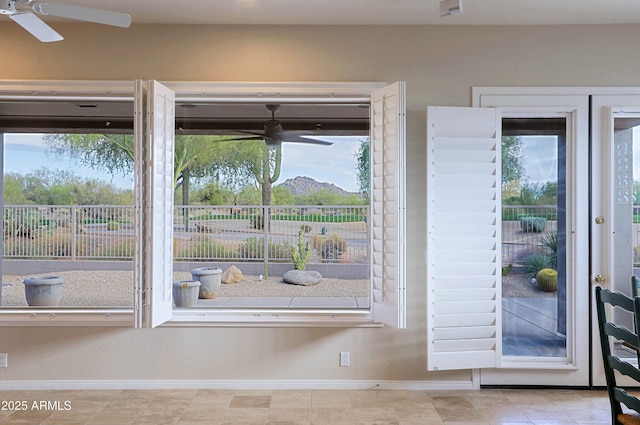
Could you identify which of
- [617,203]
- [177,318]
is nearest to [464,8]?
[617,203]

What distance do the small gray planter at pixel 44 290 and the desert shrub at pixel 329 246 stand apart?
2.12 metres

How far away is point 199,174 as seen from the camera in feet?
12.6

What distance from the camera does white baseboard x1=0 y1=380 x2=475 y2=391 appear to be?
A: 3.64 meters

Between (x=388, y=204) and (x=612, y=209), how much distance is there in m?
1.77

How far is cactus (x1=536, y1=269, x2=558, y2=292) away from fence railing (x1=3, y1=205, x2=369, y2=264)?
1.40m

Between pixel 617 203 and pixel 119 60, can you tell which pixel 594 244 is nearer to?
pixel 617 203

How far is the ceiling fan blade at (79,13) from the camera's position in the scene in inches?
95.3

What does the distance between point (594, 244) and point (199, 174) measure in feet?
10.4

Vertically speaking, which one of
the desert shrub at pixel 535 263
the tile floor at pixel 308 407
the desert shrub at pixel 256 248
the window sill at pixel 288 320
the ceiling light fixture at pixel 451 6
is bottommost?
the tile floor at pixel 308 407

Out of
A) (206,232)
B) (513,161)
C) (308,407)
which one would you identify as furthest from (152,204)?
(513,161)

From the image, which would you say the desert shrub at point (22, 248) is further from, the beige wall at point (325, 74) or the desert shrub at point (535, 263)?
the desert shrub at point (535, 263)

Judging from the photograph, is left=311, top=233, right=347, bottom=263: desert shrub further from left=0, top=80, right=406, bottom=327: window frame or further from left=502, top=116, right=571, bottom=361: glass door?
left=502, top=116, right=571, bottom=361: glass door

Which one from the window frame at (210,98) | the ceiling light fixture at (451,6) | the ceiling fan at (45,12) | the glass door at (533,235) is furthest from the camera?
the glass door at (533,235)

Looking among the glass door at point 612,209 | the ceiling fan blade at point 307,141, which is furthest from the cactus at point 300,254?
the glass door at point 612,209
